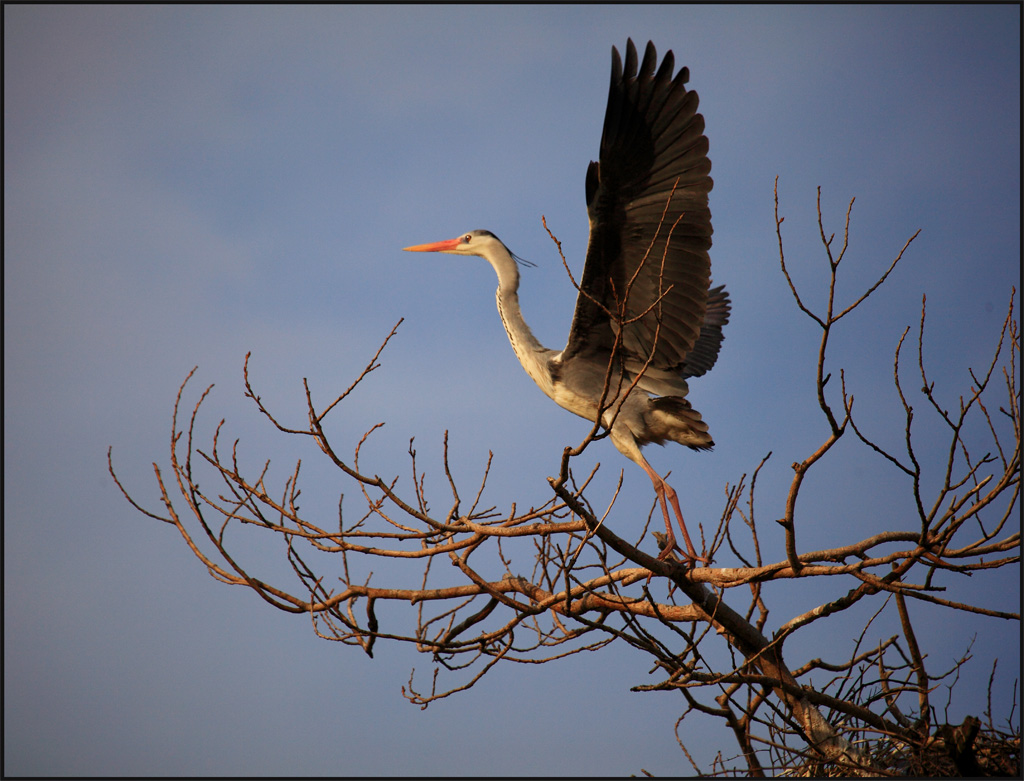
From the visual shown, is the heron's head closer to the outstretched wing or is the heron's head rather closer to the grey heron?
the grey heron

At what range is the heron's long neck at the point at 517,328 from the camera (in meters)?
4.76

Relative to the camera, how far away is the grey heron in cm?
390

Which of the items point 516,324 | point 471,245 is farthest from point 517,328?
point 471,245

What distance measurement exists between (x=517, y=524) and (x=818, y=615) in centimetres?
138

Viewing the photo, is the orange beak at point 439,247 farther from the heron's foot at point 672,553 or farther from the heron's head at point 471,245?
the heron's foot at point 672,553

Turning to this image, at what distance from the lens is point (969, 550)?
260cm

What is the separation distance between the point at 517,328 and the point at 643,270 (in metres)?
1.09

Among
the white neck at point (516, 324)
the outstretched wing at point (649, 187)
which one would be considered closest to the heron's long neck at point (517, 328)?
the white neck at point (516, 324)

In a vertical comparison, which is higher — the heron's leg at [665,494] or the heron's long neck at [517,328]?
the heron's long neck at [517,328]

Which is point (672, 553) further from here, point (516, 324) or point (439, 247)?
point (439, 247)

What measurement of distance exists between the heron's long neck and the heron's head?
106 millimetres

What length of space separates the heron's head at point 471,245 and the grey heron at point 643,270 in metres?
0.76

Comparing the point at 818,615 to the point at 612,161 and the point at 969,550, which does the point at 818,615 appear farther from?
the point at 612,161

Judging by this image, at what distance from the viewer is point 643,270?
4.20m
